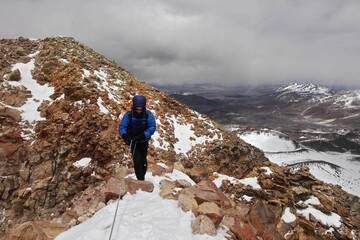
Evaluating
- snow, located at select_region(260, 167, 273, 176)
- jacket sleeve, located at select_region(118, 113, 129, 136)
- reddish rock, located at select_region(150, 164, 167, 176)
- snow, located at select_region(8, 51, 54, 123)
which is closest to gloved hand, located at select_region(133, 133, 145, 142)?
jacket sleeve, located at select_region(118, 113, 129, 136)

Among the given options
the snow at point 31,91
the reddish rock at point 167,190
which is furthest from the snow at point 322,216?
the snow at point 31,91

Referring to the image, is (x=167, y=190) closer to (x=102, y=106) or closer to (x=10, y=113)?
(x=102, y=106)

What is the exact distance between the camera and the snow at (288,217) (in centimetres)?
2855

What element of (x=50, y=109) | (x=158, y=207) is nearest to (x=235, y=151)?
(x=50, y=109)

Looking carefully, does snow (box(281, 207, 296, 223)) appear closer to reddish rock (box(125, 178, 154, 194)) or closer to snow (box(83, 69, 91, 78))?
reddish rock (box(125, 178, 154, 194))

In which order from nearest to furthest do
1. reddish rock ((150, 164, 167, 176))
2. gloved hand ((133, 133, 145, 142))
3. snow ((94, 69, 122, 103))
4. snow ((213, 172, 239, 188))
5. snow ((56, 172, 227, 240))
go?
snow ((56, 172, 227, 240))
gloved hand ((133, 133, 145, 142))
reddish rock ((150, 164, 167, 176))
snow ((213, 172, 239, 188))
snow ((94, 69, 122, 103))

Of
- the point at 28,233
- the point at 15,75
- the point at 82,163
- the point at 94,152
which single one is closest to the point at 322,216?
the point at 94,152

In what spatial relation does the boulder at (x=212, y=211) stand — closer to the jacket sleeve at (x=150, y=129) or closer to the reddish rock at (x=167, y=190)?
the reddish rock at (x=167, y=190)

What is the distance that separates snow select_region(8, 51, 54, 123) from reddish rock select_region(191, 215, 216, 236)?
18622 millimetres

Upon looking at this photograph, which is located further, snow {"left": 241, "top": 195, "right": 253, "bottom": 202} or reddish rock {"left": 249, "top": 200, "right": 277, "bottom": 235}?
snow {"left": 241, "top": 195, "right": 253, "bottom": 202}

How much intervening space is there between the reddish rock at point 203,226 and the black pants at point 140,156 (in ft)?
15.1

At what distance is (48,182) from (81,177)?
6.66ft

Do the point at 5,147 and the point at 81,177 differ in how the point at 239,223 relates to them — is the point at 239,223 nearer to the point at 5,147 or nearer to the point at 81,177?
the point at 81,177

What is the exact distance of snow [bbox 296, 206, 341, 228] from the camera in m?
31.6
